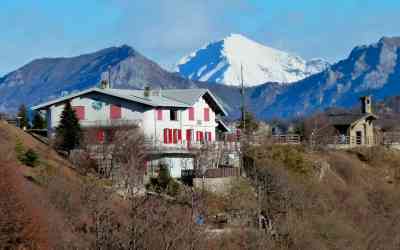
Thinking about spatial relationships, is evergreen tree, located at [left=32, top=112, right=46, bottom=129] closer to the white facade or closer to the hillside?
the white facade

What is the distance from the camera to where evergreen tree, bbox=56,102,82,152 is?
48844 millimetres

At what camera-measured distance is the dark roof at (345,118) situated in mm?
71125

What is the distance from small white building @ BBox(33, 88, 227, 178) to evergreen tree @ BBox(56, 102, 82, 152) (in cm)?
224

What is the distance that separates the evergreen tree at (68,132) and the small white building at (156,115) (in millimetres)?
2237

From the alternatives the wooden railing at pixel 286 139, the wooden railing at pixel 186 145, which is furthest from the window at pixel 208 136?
the wooden railing at pixel 286 139

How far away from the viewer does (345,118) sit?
7262cm

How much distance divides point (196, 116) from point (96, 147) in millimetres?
10601

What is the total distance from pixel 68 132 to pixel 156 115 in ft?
19.3

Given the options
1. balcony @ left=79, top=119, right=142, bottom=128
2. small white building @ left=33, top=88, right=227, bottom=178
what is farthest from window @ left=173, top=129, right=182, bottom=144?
balcony @ left=79, top=119, right=142, bottom=128

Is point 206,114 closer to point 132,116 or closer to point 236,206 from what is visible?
point 132,116

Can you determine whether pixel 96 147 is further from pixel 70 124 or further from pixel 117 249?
pixel 117 249

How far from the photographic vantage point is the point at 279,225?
43281 mm

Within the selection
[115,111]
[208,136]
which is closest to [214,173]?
[115,111]

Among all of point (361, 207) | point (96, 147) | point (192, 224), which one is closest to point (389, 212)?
point (361, 207)
